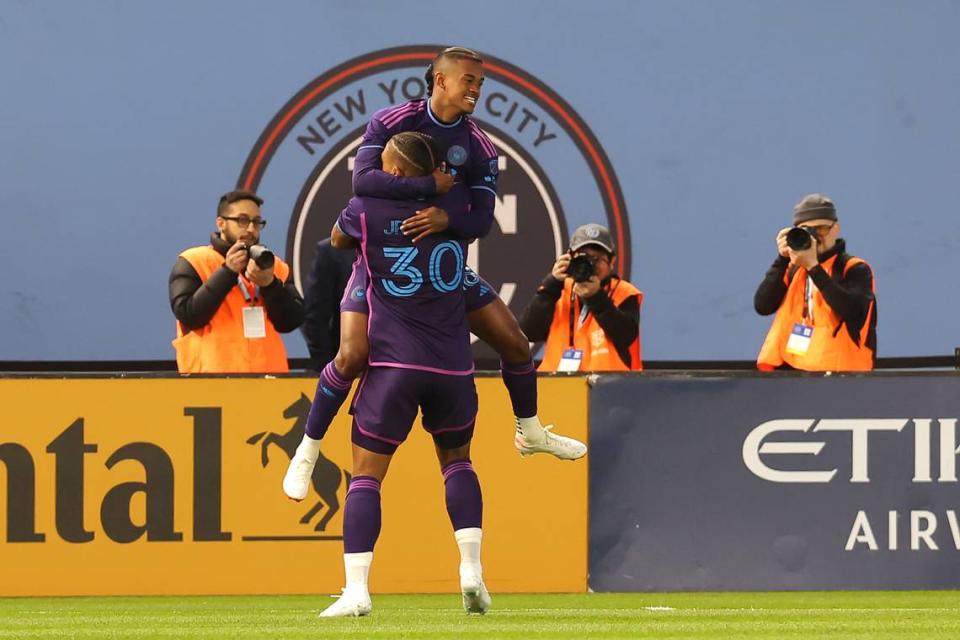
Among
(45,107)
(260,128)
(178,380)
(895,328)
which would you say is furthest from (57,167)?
(895,328)

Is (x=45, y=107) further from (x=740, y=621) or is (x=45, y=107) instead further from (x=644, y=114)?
(x=740, y=621)

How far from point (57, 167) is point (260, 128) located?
1.04 metres

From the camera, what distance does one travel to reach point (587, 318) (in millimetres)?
8688

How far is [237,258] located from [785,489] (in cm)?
252

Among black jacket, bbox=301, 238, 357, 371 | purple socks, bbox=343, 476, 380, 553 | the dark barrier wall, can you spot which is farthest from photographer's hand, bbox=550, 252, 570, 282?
purple socks, bbox=343, 476, 380, 553

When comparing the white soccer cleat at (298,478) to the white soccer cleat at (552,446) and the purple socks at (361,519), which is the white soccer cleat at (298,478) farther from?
the white soccer cleat at (552,446)

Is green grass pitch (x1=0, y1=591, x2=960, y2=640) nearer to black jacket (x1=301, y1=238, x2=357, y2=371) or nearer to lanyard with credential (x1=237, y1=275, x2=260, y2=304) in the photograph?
black jacket (x1=301, y1=238, x2=357, y2=371)

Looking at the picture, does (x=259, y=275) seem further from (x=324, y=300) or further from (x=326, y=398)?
(x=326, y=398)

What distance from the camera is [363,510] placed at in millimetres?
6172

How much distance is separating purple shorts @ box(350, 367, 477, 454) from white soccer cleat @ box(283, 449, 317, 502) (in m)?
0.24

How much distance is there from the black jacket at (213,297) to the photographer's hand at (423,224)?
2236mm

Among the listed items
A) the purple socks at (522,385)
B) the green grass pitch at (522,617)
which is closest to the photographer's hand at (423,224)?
the purple socks at (522,385)

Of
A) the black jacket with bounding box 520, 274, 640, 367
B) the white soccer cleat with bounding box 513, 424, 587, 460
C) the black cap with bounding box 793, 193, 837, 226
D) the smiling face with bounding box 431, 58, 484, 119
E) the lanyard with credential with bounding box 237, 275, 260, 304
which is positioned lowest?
the white soccer cleat with bounding box 513, 424, 587, 460

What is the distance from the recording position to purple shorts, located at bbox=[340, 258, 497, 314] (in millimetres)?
6262
